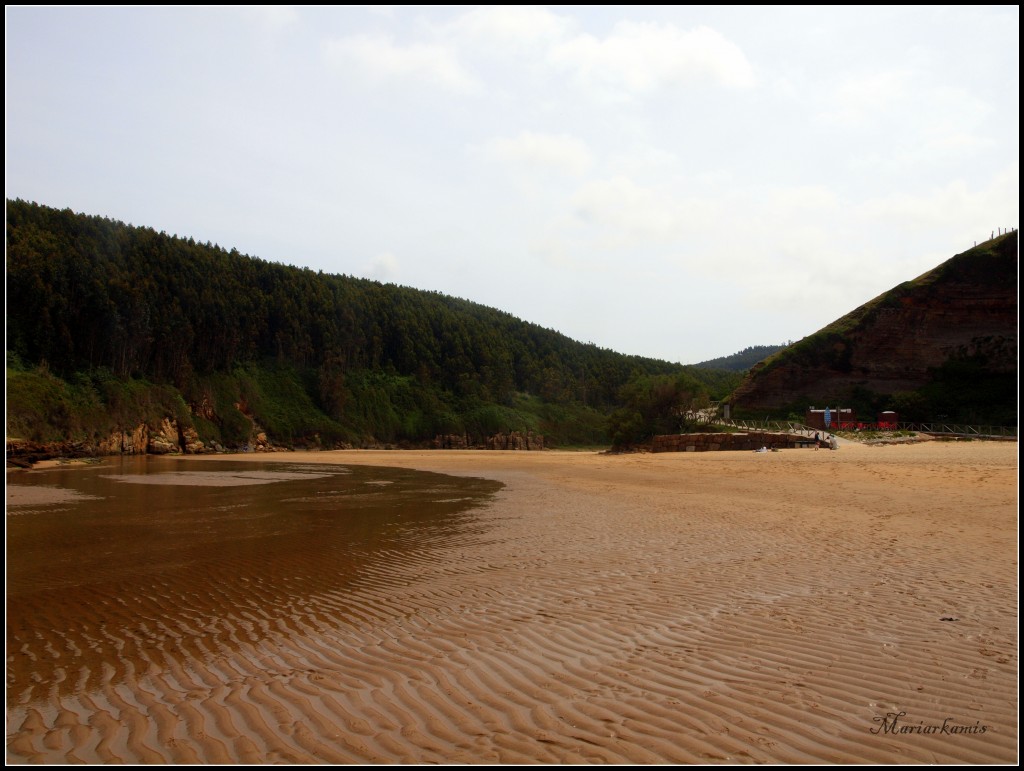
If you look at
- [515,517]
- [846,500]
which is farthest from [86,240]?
[846,500]

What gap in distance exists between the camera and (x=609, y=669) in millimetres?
5551

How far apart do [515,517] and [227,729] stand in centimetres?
1190

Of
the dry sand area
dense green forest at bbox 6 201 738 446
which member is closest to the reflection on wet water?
the dry sand area

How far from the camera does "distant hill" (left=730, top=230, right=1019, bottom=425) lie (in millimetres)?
64562

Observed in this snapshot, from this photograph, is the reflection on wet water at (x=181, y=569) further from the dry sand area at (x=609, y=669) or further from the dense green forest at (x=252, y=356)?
the dense green forest at (x=252, y=356)

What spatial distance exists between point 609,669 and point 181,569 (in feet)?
26.4

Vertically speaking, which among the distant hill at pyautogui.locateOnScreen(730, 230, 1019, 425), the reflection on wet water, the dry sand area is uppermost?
the distant hill at pyautogui.locateOnScreen(730, 230, 1019, 425)

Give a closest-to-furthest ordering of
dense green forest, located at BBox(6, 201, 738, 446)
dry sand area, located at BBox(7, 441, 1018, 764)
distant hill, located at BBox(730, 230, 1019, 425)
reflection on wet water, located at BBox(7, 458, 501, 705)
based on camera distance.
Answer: dry sand area, located at BBox(7, 441, 1018, 764) < reflection on wet water, located at BBox(7, 458, 501, 705) < distant hill, located at BBox(730, 230, 1019, 425) < dense green forest, located at BBox(6, 201, 738, 446)

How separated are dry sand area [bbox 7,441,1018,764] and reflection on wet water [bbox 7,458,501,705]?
282 millimetres

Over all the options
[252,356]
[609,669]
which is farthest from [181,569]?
[252,356]

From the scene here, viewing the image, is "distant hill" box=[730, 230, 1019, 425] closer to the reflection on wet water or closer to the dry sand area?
the reflection on wet water

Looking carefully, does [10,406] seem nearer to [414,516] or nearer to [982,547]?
[414,516]

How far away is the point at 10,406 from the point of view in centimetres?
5309

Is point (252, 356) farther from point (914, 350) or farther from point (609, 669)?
point (609, 669)
